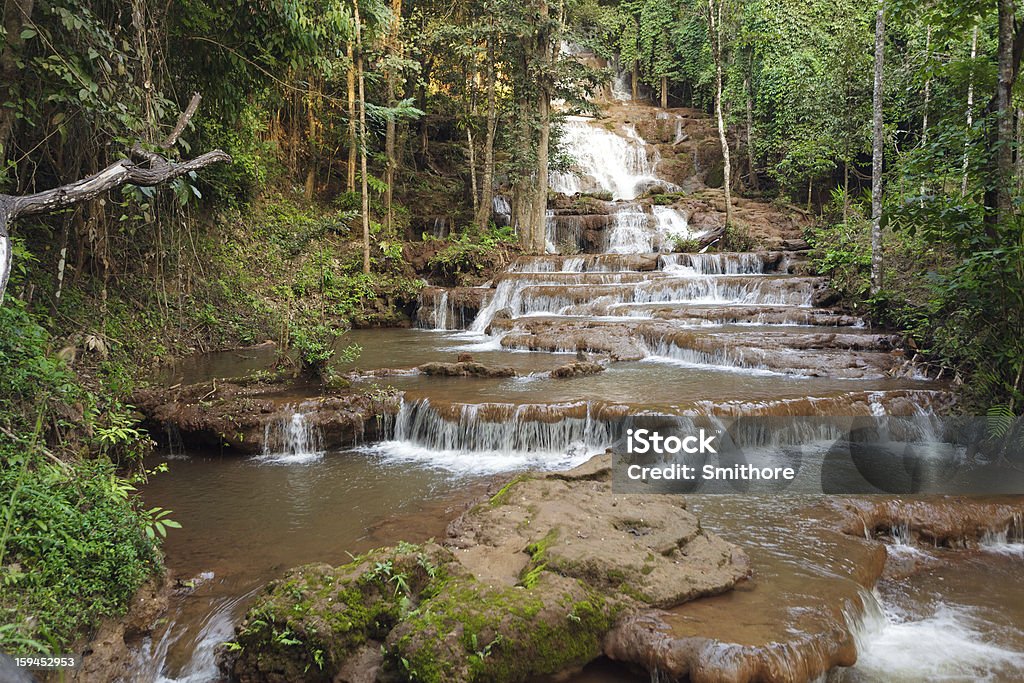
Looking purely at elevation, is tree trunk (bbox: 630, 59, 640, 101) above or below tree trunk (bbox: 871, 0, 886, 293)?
above

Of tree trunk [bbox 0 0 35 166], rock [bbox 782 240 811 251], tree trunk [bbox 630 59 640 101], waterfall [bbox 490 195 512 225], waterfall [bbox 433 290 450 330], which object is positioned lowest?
waterfall [bbox 433 290 450 330]

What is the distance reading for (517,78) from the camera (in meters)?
17.2

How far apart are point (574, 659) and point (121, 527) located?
114 inches

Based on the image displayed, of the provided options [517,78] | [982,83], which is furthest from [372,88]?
[982,83]

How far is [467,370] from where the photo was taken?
30.7ft

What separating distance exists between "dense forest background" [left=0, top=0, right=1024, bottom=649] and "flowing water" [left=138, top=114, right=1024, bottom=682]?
2.21 feet

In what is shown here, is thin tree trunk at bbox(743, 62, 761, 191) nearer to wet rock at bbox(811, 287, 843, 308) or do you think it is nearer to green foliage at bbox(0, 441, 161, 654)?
wet rock at bbox(811, 287, 843, 308)

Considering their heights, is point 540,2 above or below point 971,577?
above

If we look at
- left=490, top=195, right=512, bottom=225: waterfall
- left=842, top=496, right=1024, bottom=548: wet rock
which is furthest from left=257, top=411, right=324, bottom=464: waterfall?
left=490, top=195, right=512, bottom=225: waterfall

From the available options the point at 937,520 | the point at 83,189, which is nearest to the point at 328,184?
the point at 83,189

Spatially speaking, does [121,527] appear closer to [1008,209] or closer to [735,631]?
[735,631]

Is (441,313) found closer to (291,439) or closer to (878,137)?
(291,439)

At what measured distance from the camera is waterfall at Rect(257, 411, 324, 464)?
7141 millimetres

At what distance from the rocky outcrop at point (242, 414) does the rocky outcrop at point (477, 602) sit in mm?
3546
